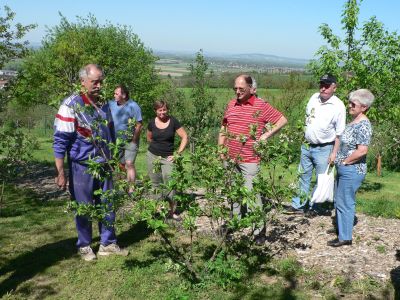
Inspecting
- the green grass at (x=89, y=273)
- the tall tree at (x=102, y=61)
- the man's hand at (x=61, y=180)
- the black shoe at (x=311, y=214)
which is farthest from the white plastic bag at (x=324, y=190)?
the tall tree at (x=102, y=61)

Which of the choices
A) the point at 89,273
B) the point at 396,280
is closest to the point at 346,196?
the point at 396,280

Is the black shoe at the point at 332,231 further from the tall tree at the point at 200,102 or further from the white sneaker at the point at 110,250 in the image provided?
the tall tree at the point at 200,102

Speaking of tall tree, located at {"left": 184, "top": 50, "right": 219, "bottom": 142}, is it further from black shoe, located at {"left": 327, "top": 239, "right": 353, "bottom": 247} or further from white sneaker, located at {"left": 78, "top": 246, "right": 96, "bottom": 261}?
white sneaker, located at {"left": 78, "top": 246, "right": 96, "bottom": 261}

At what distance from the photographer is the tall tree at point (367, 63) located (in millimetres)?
7742

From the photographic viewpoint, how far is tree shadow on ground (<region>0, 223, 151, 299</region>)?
4.39 meters

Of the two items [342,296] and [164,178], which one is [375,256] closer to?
[342,296]

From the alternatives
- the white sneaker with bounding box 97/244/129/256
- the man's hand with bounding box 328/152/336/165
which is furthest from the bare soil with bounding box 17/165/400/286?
the white sneaker with bounding box 97/244/129/256

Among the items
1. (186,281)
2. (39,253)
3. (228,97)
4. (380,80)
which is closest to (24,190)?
(39,253)

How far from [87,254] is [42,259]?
0.60m

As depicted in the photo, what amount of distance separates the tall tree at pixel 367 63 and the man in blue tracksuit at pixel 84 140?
5.04 metres

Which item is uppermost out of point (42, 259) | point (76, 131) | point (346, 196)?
point (76, 131)

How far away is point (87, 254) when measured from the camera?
197 inches

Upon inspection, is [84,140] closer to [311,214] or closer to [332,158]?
[332,158]

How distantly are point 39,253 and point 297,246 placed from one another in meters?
3.44
